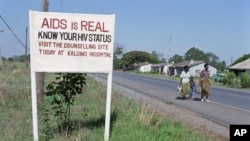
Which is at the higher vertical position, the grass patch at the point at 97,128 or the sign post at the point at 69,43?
the sign post at the point at 69,43

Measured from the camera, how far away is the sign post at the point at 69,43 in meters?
6.66

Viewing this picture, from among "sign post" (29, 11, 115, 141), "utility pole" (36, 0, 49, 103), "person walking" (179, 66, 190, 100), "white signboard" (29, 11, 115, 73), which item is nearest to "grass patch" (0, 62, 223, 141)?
"sign post" (29, 11, 115, 141)

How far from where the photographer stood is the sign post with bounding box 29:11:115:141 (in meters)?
6.66

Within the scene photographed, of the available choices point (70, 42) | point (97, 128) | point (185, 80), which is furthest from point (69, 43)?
point (185, 80)

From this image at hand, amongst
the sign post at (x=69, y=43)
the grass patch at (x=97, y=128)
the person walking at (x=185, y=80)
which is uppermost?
the sign post at (x=69, y=43)

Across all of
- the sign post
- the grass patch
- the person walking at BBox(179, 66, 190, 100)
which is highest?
the sign post

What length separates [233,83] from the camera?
154ft

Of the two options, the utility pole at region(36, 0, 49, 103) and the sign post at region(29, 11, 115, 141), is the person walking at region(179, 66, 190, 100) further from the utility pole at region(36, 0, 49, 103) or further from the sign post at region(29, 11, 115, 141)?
the sign post at region(29, 11, 115, 141)

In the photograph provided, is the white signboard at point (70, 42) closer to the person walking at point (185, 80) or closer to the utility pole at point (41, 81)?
the utility pole at point (41, 81)

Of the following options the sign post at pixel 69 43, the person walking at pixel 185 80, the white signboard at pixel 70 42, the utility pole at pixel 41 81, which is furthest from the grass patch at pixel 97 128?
the person walking at pixel 185 80

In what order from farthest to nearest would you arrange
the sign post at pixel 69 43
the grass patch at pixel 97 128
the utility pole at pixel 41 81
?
the utility pole at pixel 41 81, the grass patch at pixel 97 128, the sign post at pixel 69 43

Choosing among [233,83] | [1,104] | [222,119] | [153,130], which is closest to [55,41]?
[153,130]

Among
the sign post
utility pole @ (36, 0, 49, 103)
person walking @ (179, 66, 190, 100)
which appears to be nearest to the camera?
the sign post

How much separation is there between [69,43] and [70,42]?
0.03m
